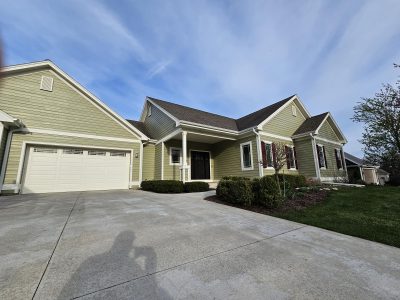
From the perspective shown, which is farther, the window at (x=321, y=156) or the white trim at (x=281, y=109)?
the window at (x=321, y=156)

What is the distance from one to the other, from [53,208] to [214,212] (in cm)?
451

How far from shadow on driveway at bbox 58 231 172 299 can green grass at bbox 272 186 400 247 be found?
4109mm

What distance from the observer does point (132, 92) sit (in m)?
17.0

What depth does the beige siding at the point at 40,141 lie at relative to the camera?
8.66m

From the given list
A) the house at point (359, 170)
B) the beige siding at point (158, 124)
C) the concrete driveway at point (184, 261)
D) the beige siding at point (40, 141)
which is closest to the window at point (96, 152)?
the beige siding at point (40, 141)

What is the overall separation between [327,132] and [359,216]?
11563 mm

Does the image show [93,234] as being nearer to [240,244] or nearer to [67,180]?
[240,244]

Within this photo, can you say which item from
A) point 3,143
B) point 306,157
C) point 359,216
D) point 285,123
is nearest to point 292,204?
point 359,216

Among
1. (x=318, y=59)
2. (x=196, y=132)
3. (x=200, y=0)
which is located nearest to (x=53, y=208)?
(x=196, y=132)

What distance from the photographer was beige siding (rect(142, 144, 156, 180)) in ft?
42.2

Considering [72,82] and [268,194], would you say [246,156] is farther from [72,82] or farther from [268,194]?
[72,82]

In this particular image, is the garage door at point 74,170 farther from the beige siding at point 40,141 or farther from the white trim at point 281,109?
the white trim at point 281,109

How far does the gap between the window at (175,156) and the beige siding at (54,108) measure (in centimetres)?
311

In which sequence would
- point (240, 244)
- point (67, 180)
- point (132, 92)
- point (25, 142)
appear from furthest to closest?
point (132, 92) → point (67, 180) → point (25, 142) → point (240, 244)
